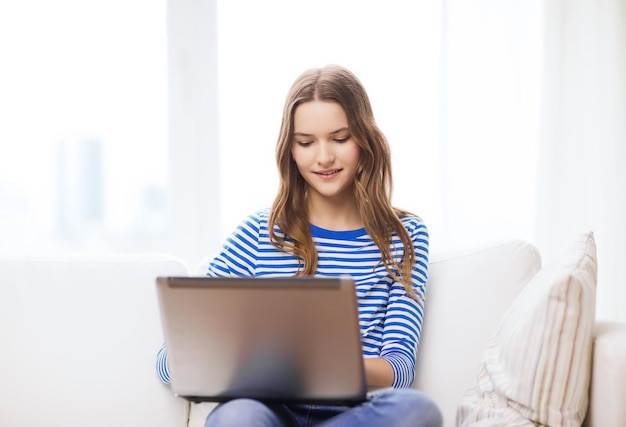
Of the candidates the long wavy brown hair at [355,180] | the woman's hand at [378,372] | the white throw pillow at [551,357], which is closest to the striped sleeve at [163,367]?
the long wavy brown hair at [355,180]

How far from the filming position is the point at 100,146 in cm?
257

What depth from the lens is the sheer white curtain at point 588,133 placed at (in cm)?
253

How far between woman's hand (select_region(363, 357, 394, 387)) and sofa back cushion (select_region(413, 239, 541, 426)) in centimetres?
21

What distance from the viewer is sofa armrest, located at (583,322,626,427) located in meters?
1.22

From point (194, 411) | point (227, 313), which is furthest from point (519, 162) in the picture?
point (227, 313)

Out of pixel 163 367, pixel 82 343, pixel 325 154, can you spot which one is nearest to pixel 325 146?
pixel 325 154

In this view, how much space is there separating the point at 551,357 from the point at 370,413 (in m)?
0.31

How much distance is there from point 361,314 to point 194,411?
0.44 m

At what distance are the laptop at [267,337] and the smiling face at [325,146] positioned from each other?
0.58m

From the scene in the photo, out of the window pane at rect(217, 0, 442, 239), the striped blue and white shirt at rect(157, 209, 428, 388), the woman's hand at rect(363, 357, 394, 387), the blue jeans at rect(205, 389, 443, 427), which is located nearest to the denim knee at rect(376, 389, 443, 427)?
the blue jeans at rect(205, 389, 443, 427)

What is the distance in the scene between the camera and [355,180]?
176 cm

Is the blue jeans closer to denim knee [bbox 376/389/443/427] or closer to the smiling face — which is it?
denim knee [bbox 376/389/443/427]

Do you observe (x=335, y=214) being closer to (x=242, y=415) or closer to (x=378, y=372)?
(x=378, y=372)

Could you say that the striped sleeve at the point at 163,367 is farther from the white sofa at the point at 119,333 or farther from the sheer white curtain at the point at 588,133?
the sheer white curtain at the point at 588,133
